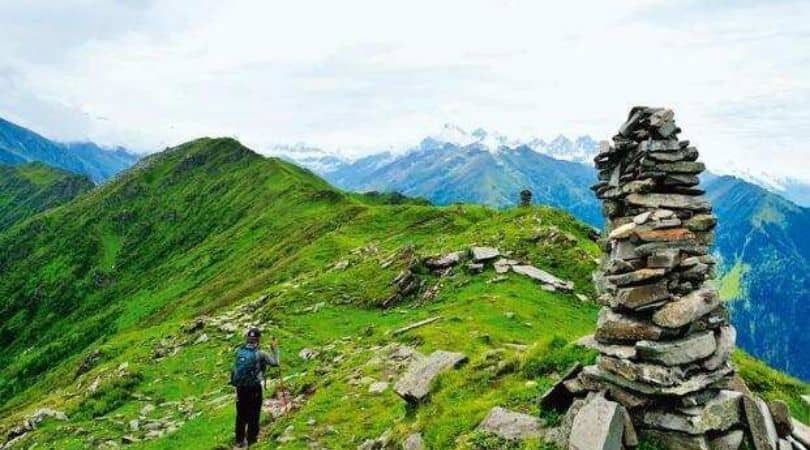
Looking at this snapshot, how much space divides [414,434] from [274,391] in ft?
54.1

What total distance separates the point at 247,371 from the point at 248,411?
2.13 meters

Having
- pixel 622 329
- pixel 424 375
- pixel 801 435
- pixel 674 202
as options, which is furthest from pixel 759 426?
pixel 424 375

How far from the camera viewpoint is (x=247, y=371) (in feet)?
84.1

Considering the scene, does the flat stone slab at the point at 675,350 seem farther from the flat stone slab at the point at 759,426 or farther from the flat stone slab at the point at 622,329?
the flat stone slab at the point at 759,426

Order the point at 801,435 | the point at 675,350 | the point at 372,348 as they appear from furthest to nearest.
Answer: the point at 372,348
the point at 801,435
the point at 675,350

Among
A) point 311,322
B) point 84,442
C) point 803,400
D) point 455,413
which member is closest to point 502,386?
point 455,413

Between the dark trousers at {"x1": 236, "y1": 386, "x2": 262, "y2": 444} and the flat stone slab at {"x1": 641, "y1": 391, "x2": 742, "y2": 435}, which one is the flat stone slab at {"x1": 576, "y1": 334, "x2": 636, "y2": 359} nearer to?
the flat stone slab at {"x1": 641, "y1": 391, "x2": 742, "y2": 435}

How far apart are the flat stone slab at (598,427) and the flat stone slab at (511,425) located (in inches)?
71.9

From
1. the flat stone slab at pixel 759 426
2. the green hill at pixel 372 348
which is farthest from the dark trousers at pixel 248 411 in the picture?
the flat stone slab at pixel 759 426

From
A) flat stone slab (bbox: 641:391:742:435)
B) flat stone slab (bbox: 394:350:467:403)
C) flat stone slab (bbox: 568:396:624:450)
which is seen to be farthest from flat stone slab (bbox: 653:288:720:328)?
flat stone slab (bbox: 394:350:467:403)

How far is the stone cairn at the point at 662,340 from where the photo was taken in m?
17.2

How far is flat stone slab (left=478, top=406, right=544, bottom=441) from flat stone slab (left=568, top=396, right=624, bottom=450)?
183 centimetres

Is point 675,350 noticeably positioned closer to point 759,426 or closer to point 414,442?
point 759,426

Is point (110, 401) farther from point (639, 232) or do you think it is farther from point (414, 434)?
point (639, 232)
